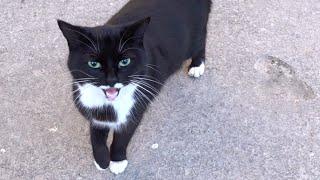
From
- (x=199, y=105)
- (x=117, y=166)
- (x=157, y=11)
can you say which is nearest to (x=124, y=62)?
(x=157, y=11)

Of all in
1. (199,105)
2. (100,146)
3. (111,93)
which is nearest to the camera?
(111,93)

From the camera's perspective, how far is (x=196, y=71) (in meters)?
2.48

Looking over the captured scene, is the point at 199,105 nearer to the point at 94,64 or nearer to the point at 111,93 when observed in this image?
the point at 111,93

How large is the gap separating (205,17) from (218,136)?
0.54 meters

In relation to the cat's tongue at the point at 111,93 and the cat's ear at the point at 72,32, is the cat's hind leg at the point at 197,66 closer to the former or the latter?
the cat's tongue at the point at 111,93

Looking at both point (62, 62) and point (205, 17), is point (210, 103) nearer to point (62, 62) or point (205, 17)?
point (205, 17)

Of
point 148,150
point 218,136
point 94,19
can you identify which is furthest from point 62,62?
point 218,136

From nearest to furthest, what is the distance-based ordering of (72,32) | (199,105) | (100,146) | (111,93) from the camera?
(72,32), (111,93), (100,146), (199,105)

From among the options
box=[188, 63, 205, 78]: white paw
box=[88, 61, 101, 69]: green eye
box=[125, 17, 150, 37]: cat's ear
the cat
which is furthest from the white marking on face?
box=[188, 63, 205, 78]: white paw

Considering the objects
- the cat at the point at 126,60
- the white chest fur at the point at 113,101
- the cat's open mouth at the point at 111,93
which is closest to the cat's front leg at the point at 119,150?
the cat at the point at 126,60

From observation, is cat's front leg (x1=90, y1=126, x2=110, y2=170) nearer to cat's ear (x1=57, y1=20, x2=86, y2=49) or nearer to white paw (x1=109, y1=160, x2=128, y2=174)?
white paw (x1=109, y1=160, x2=128, y2=174)

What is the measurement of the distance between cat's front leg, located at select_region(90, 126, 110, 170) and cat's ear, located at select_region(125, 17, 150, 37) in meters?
0.50

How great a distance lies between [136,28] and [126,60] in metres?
0.11

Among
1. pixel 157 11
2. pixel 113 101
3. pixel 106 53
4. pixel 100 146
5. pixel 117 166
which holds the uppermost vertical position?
pixel 106 53
